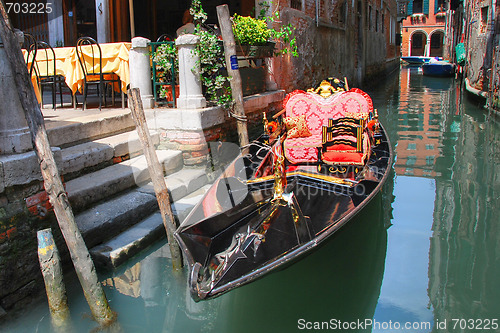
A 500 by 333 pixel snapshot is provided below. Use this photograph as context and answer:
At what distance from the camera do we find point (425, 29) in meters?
36.7

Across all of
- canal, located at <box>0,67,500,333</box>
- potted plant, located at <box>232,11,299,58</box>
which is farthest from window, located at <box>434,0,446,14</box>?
canal, located at <box>0,67,500,333</box>

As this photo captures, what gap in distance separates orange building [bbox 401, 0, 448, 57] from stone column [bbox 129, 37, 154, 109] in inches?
1353

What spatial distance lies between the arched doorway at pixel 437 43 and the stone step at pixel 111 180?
37346 millimetres

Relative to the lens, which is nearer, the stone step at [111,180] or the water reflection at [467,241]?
the water reflection at [467,241]

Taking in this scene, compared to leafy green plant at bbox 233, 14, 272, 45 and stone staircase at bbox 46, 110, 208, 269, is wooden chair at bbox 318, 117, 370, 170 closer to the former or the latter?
stone staircase at bbox 46, 110, 208, 269

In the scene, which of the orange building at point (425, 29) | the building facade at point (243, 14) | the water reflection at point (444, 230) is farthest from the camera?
the orange building at point (425, 29)

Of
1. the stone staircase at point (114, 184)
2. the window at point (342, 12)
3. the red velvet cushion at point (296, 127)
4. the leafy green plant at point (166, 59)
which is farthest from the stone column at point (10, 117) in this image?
the window at point (342, 12)

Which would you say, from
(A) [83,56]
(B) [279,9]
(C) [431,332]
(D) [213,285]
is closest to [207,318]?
(D) [213,285]

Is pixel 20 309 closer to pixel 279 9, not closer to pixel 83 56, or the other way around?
pixel 83 56

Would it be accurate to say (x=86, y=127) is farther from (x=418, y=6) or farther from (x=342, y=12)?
(x=418, y=6)

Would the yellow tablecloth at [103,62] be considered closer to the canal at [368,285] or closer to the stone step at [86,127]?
the stone step at [86,127]

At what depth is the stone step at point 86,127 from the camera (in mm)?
3834

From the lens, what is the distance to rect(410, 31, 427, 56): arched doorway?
38094mm

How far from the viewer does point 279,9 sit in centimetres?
694
